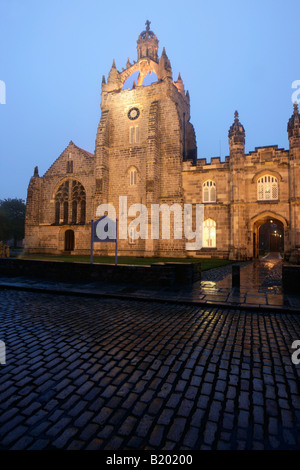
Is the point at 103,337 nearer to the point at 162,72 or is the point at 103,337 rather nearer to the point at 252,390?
the point at 252,390

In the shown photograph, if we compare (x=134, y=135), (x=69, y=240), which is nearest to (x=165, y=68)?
(x=134, y=135)

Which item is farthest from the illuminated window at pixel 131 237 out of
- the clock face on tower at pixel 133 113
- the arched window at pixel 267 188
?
the arched window at pixel 267 188

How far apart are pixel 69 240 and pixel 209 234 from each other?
56.6 ft

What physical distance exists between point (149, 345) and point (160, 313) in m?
2.04

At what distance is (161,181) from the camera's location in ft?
84.0

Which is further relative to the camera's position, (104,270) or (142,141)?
(142,141)

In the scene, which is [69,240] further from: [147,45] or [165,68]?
[147,45]

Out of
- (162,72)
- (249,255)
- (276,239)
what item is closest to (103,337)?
(249,255)

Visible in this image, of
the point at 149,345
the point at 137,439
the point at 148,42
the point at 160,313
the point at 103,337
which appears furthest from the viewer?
the point at 148,42

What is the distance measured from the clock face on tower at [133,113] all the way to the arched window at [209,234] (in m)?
14.1

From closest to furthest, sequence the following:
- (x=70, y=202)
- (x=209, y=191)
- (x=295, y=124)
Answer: (x=295, y=124) < (x=209, y=191) < (x=70, y=202)

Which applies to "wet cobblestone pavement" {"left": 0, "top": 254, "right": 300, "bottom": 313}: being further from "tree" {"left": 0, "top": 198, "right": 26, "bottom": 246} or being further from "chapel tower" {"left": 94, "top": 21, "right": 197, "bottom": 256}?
"tree" {"left": 0, "top": 198, "right": 26, "bottom": 246}

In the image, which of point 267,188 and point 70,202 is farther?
point 70,202
